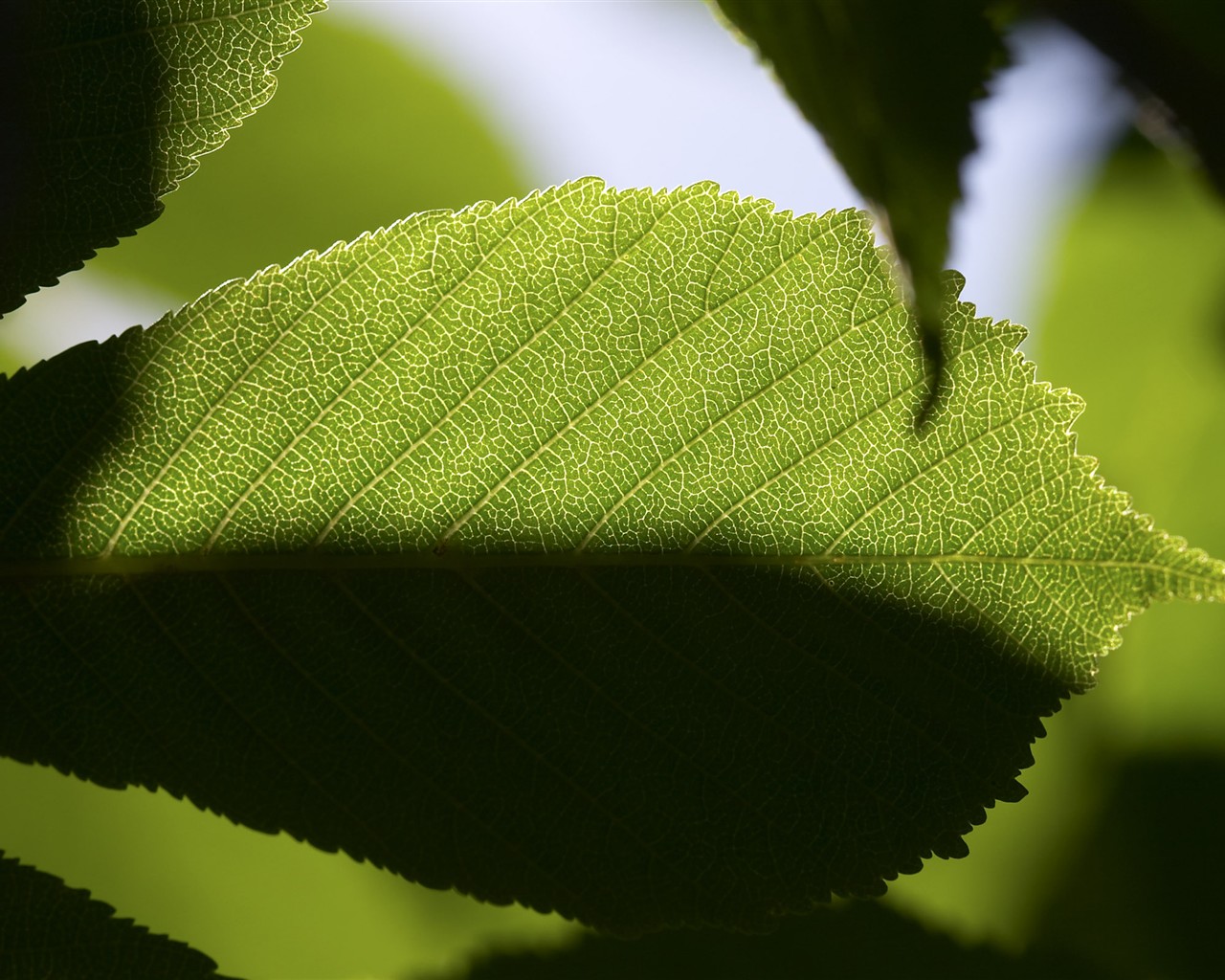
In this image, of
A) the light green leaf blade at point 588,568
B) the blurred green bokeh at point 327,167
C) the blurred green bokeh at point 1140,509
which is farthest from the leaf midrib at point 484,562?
the blurred green bokeh at point 327,167

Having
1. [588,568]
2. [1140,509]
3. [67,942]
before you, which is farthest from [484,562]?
[1140,509]

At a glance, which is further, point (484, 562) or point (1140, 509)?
point (1140, 509)

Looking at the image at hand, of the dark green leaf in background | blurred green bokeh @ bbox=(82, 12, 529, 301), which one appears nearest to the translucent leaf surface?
the dark green leaf in background

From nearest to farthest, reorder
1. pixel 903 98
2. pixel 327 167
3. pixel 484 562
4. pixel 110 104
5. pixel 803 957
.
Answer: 1. pixel 903 98
2. pixel 110 104
3. pixel 484 562
4. pixel 803 957
5. pixel 327 167

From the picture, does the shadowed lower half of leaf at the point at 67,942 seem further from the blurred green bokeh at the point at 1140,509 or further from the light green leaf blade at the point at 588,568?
the blurred green bokeh at the point at 1140,509

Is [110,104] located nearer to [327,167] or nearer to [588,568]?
[588,568]

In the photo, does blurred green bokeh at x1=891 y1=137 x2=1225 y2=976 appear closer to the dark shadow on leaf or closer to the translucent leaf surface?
the translucent leaf surface
